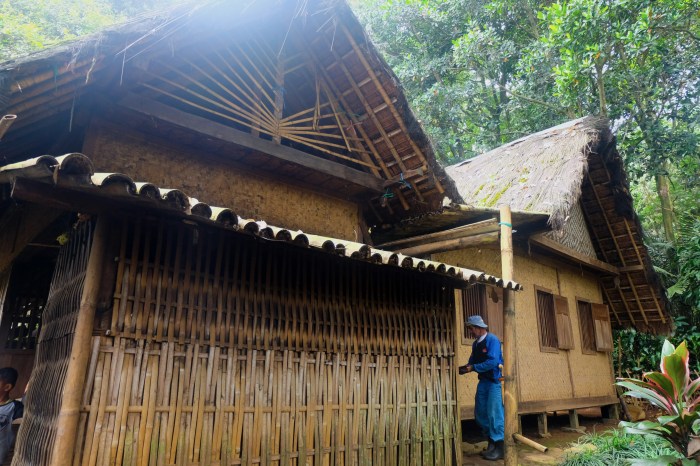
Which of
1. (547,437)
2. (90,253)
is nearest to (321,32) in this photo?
(90,253)

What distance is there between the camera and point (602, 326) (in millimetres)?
10703

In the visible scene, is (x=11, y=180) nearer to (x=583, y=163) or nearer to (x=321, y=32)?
(x=321, y=32)

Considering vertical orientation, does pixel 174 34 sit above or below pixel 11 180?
above

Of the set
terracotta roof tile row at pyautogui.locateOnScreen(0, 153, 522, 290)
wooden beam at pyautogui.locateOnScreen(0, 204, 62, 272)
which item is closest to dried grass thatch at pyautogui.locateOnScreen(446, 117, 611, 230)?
terracotta roof tile row at pyautogui.locateOnScreen(0, 153, 522, 290)

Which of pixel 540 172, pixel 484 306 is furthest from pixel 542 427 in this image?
pixel 540 172

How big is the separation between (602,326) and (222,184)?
928 cm

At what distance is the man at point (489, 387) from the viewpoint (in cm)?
585

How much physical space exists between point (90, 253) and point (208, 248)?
2.67ft

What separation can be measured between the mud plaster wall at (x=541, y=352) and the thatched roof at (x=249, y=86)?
2.28m

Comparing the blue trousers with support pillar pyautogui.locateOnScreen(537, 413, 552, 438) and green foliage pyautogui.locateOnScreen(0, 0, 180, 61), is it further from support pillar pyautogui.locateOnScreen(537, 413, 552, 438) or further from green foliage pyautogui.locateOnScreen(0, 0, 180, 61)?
green foliage pyautogui.locateOnScreen(0, 0, 180, 61)

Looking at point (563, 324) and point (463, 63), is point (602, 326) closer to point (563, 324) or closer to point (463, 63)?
point (563, 324)

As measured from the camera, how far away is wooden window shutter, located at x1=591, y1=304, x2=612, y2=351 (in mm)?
10438

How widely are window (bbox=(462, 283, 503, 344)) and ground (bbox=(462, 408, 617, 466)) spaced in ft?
4.95

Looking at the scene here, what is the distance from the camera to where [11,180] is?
2.61 meters
